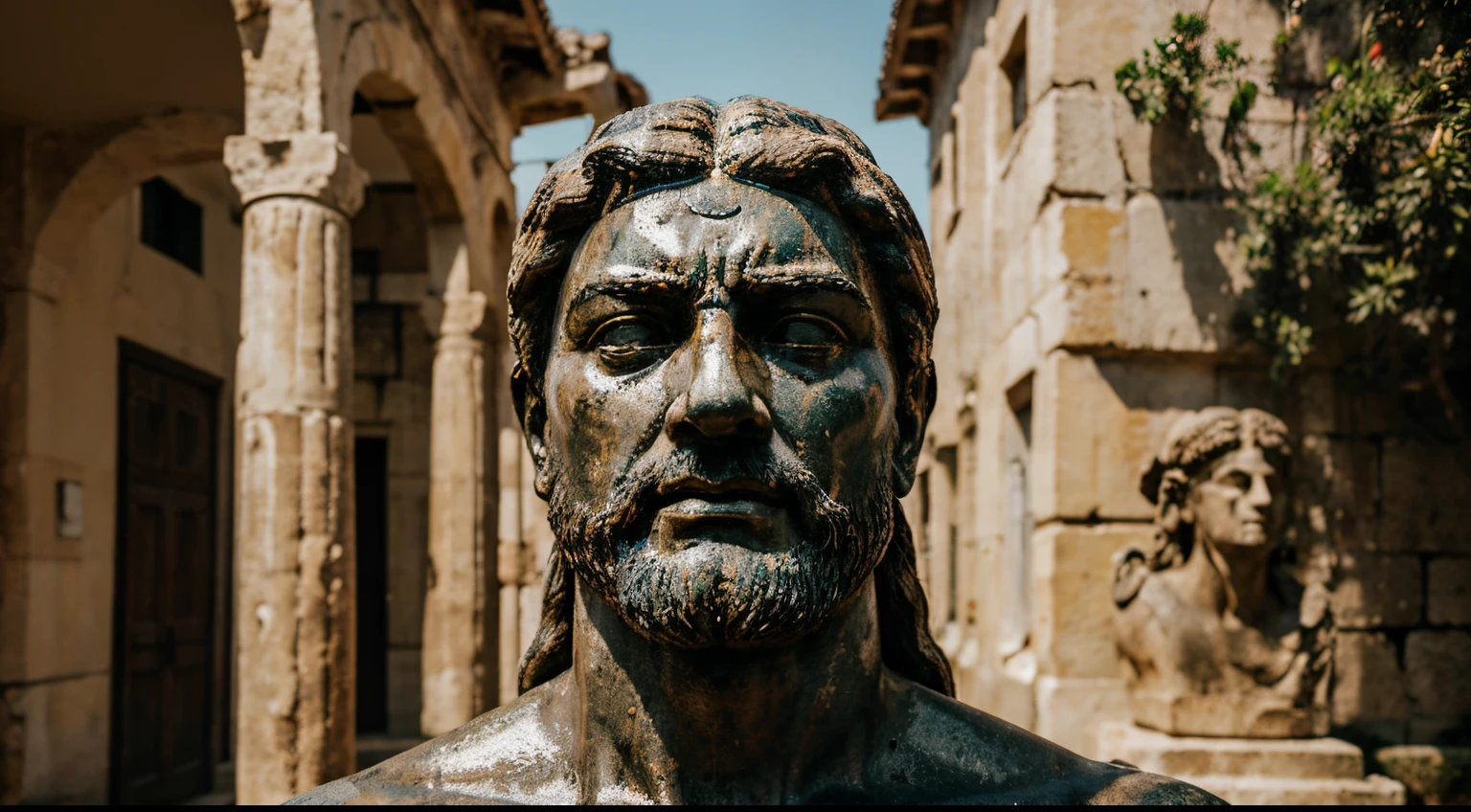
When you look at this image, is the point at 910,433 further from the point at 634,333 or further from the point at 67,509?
the point at 67,509

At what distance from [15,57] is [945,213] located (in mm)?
8081

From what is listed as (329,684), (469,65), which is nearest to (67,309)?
(469,65)

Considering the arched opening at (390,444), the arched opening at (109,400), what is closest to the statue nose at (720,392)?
the arched opening at (109,400)

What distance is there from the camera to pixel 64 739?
26.3ft

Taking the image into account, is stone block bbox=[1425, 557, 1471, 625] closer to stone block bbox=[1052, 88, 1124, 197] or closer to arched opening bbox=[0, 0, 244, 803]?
stone block bbox=[1052, 88, 1124, 197]

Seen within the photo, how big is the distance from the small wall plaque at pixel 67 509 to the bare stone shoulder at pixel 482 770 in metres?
7.33

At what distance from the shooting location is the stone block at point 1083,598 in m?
6.79

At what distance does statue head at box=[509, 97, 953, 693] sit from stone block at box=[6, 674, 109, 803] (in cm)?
732

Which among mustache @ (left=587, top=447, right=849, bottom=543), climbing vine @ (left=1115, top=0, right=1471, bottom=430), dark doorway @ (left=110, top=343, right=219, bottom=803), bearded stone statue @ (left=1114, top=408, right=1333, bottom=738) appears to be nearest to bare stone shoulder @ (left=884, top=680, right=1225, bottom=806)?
mustache @ (left=587, top=447, right=849, bottom=543)

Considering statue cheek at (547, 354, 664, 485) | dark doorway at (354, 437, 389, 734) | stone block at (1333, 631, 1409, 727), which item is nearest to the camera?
statue cheek at (547, 354, 664, 485)

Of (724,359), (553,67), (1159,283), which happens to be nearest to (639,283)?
(724,359)

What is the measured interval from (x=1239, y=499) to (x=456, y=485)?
5940 millimetres

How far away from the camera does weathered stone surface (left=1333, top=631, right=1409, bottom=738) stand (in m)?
6.83

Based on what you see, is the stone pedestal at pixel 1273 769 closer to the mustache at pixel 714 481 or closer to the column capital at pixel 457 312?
the mustache at pixel 714 481
